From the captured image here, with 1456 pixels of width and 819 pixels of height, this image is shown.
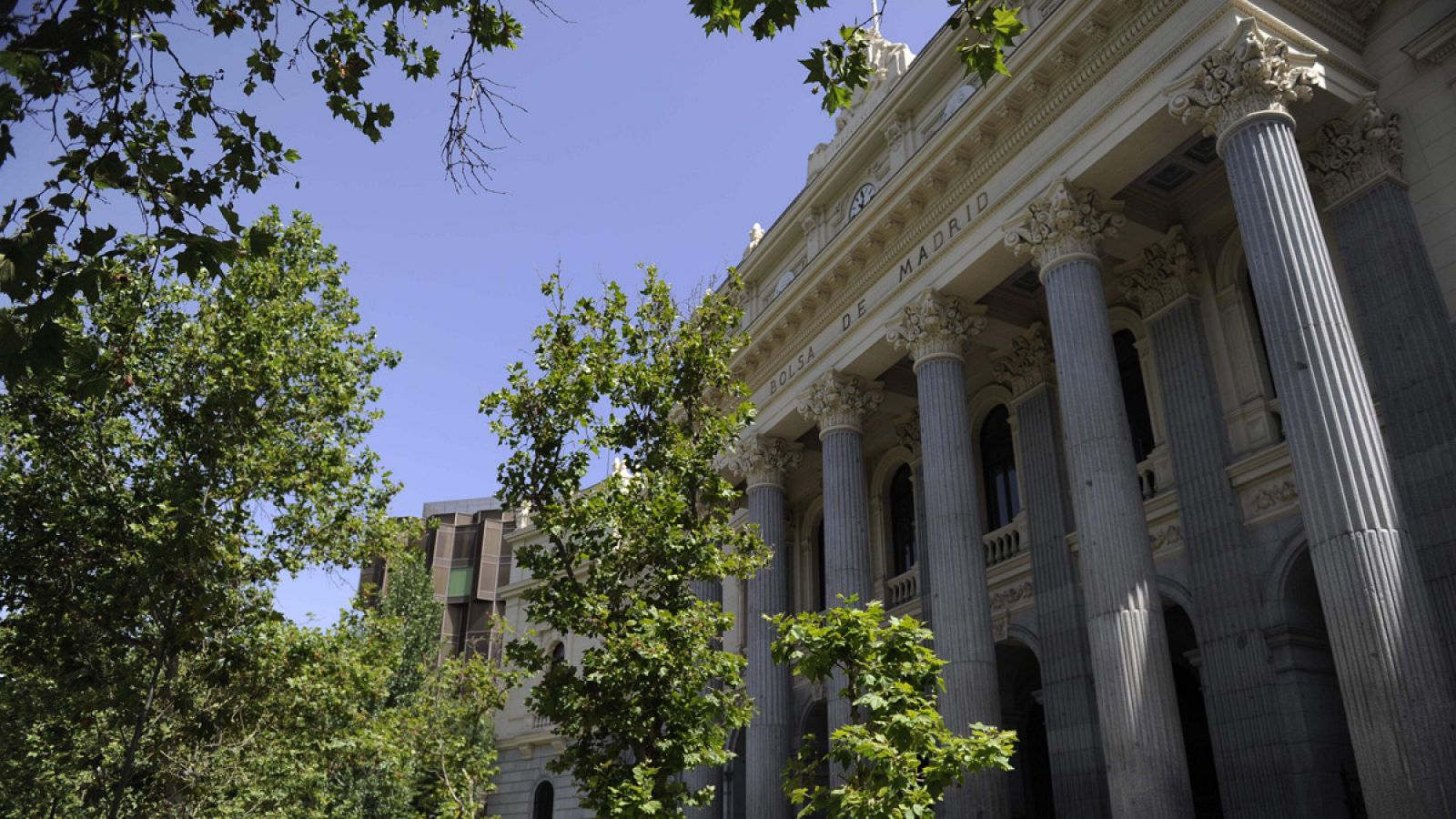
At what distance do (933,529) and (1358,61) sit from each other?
820 cm

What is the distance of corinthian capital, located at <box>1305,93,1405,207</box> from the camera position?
42.1 feet

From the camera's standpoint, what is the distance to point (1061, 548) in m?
17.1

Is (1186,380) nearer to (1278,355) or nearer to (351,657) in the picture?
(1278,355)

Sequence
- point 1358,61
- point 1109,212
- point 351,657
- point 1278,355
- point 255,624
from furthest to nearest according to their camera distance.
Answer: point 351,657 < point 255,624 < point 1109,212 < point 1358,61 < point 1278,355

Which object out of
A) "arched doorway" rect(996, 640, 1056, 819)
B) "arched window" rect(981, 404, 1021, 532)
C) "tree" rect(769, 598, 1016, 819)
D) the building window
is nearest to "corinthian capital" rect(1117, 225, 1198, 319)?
"arched window" rect(981, 404, 1021, 532)

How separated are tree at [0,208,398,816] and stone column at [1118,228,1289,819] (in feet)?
43.9

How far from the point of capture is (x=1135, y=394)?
17.2 metres

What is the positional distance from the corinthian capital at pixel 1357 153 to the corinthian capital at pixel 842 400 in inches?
335

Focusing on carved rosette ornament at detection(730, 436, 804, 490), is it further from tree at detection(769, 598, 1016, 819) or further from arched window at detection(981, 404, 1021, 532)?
tree at detection(769, 598, 1016, 819)

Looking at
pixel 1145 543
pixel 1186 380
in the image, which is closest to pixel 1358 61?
pixel 1186 380

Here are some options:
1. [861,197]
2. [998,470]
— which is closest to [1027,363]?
[998,470]

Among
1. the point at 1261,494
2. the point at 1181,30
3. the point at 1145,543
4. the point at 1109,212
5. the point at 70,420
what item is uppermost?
the point at 1181,30

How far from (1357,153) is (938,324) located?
6193 mm

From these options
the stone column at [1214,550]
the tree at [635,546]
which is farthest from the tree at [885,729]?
Answer: the stone column at [1214,550]
